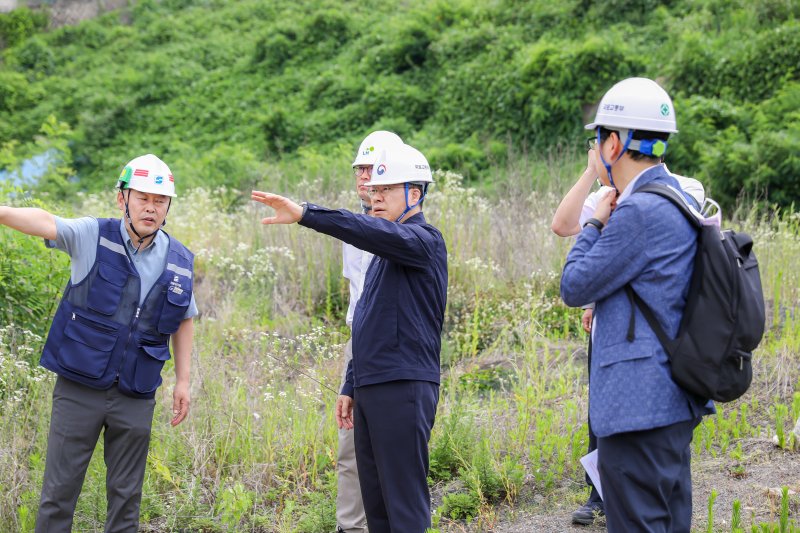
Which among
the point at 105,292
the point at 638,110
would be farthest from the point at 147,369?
the point at 638,110

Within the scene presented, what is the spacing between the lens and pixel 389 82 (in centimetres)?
1800

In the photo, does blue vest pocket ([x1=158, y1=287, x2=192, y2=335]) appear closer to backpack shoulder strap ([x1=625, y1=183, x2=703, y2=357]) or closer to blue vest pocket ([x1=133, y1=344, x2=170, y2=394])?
blue vest pocket ([x1=133, y1=344, x2=170, y2=394])

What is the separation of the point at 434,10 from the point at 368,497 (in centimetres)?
1652

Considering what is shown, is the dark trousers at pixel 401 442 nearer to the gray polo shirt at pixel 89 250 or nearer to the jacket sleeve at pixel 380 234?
the jacket sleeve at pixel 380 234

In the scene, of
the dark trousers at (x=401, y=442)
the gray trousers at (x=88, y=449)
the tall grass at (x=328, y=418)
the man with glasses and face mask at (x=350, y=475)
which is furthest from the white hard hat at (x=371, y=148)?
the gray trousers at (x=88, y=449)

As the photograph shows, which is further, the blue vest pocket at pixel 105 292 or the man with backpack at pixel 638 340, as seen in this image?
the blue vest pocket at pixel 105 292

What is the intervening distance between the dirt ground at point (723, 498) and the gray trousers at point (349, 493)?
20.1 inches

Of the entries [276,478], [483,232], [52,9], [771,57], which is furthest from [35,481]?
[52,9]

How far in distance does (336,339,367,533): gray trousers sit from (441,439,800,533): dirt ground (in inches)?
20.1

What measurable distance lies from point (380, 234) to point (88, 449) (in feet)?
5.73

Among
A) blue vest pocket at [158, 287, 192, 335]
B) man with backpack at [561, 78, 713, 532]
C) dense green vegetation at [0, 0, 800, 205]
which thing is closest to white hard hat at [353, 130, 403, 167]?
blue vest pocket at [158, 287, 192, 335]

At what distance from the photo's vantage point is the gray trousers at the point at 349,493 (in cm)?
448

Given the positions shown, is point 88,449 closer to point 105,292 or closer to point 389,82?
point 105,292

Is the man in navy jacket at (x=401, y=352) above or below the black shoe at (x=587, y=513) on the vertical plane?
above
